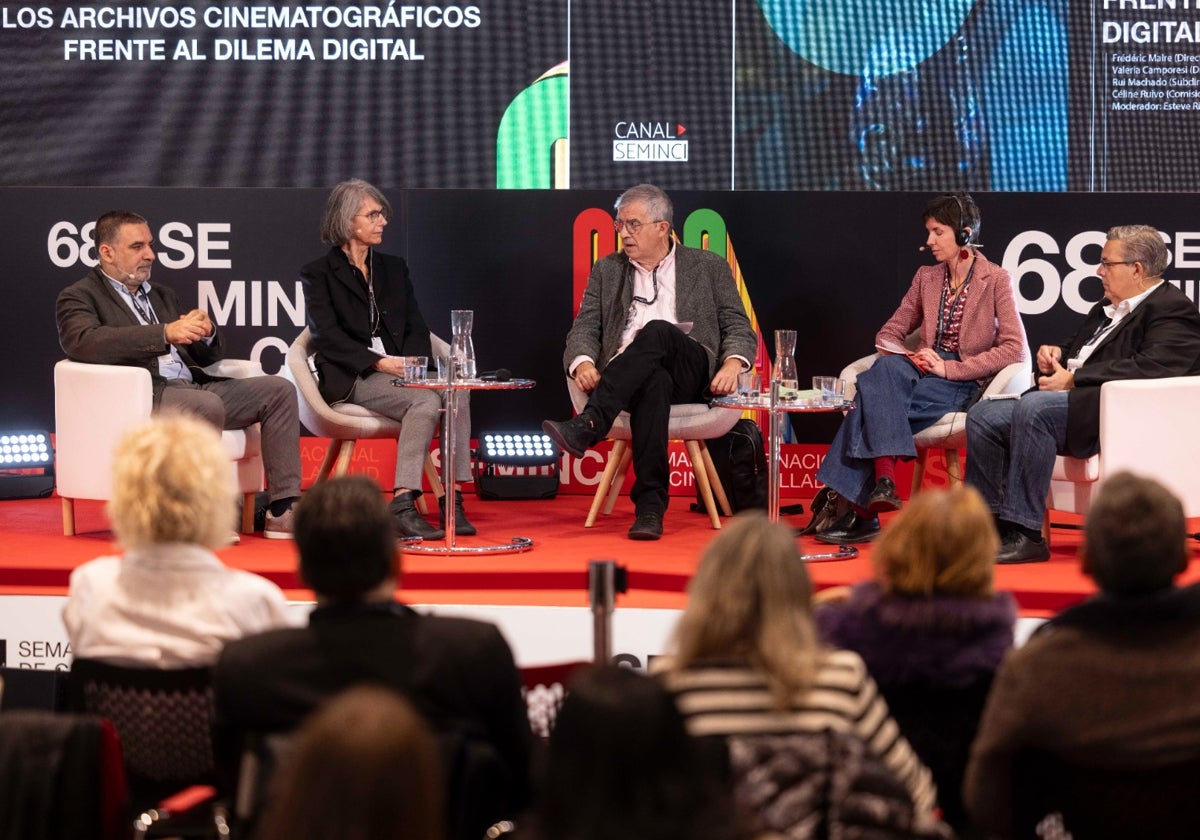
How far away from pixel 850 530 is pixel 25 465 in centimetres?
379

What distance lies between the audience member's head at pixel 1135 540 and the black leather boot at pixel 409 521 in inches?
138

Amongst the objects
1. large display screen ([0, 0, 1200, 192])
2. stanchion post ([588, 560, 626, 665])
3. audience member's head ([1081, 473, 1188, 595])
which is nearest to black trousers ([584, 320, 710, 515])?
large display screen ([0, 0, 1200, 192])

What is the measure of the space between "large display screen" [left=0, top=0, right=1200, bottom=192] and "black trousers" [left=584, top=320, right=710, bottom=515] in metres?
2.29

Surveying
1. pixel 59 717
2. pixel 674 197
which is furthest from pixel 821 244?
pixel 59 717

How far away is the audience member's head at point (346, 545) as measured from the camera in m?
2.38

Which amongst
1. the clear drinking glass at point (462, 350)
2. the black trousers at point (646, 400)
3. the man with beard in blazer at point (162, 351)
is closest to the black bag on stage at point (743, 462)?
the black trousers at point (646, 400)

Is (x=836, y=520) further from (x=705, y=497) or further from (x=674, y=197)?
(x=674, y=197)

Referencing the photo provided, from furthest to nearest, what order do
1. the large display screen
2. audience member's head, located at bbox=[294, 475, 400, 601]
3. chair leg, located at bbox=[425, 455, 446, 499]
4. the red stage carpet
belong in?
the large display screen
chair leg, located at bbox=[425, 455, 446, 499]
the red stage carpet
audience member's head, located at bbox=[294, 475, 400, 601]

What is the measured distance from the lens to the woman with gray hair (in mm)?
5836

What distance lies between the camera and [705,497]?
6.00m

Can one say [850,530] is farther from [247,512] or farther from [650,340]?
[247,512]

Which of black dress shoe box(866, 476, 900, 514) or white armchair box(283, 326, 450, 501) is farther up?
white armchair box(283, 326, 450, 501)

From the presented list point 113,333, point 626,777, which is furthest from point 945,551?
point 113,333

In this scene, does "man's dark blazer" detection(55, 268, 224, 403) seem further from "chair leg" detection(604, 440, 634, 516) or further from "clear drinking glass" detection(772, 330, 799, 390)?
"clear drinking glass" detection(772, 330, 799, 390)
